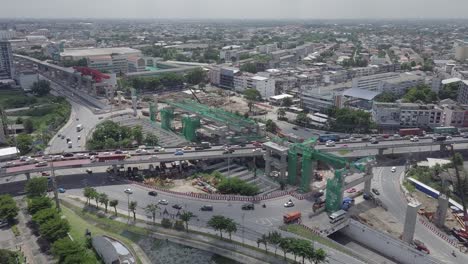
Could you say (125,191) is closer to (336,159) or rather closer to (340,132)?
(336,159)

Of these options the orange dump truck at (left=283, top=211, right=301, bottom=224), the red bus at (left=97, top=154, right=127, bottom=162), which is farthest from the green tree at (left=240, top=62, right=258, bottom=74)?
the orange dump truck at (left=283, top=211, right=301, bottom=224)

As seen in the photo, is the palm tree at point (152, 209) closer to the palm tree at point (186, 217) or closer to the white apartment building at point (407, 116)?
the palm tree at point (186, 217)

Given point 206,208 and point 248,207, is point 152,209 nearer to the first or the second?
point 206,208

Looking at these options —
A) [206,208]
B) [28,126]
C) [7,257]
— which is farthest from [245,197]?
[28,126]

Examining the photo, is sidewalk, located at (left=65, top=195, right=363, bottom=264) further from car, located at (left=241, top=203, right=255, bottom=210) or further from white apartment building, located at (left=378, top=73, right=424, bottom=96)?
white apartment building, located at (left=378, top=73, right=424, bottom=96)

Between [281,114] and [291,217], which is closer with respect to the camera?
[291,217]

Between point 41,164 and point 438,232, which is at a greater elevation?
point 41,164
